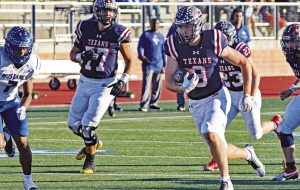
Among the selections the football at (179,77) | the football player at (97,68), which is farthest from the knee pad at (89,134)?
the football at (179,77)

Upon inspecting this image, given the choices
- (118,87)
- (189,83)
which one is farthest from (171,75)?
(118,87)

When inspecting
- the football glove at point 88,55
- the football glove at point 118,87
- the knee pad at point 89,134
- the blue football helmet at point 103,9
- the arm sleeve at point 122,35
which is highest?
the blue football helmet at point 103,9

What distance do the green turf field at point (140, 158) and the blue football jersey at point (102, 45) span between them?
1.08 metres

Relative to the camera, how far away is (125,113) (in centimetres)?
2034

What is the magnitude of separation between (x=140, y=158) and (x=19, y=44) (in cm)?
338

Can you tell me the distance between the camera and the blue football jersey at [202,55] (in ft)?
A: 33.6

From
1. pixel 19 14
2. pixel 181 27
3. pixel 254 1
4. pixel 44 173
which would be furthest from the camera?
pixel 254 1

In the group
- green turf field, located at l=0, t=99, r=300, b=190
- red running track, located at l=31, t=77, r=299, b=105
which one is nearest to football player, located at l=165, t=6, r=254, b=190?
green turf field, located at l=0, t=99, r=300, b=190

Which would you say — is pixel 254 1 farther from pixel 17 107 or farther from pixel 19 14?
pixel 17 107

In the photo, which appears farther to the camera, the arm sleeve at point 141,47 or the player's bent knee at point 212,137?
the arm sleeve at point 141,47

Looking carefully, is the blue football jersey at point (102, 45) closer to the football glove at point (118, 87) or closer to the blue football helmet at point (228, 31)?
the football glove at point (118, 87)

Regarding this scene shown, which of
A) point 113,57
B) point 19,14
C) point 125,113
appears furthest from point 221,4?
point 113,57

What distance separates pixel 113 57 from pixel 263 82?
15.5 m

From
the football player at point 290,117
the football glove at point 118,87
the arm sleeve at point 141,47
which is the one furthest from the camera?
the arm sleeve at point 141,47
